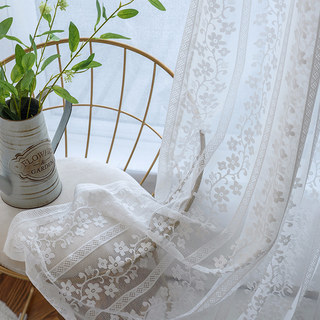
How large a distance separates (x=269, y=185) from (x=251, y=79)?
0.59ft

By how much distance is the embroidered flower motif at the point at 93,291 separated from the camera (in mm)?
954

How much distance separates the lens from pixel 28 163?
0.97 m

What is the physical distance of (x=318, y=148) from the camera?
2.68ft

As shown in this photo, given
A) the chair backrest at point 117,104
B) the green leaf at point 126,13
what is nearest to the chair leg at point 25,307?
the chair backrest at point 117,104

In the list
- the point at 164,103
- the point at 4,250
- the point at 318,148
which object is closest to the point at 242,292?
the point at 318,148

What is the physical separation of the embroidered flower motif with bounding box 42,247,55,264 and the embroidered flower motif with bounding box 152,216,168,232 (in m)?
0.21

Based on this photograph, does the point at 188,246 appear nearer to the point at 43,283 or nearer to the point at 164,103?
the point at 43,283

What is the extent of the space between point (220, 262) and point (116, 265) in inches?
7.9

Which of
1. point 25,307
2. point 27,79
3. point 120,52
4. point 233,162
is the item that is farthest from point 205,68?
point 25,307

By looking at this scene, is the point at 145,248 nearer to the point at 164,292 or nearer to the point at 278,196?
the point at 164,292

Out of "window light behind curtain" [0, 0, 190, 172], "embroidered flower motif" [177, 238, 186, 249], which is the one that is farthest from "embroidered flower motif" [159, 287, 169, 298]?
"window light behind curtain" [0, 0, 190, 172]

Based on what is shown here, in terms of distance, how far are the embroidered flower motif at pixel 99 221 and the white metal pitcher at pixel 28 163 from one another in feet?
0.42

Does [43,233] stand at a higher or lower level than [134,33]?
lower

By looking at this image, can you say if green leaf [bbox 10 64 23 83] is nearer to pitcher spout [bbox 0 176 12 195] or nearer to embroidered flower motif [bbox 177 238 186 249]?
pitcher spout [bbox 0 176 12 195]
